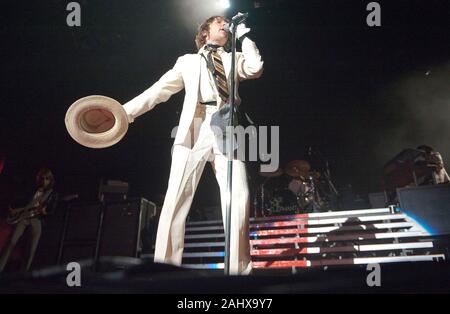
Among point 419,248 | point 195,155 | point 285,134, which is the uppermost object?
point 285,134

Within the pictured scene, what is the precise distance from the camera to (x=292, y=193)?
678 cm

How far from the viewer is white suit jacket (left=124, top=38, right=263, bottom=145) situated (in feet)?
8.24

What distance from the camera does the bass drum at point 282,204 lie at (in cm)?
641

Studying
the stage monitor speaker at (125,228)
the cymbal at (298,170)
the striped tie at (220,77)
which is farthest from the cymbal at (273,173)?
the striped tie at (220,77)

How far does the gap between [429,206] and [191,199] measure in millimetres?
3049

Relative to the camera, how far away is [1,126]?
19.8 feet

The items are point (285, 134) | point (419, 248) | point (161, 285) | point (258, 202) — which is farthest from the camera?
point (285, 134)

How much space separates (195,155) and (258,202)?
4.73 metres

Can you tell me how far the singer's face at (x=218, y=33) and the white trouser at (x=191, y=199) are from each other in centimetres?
82

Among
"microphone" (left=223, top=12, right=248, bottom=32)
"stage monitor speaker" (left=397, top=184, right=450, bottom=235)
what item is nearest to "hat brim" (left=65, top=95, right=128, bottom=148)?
"microphone" (left=223, top=12, right=248, bottom=32)

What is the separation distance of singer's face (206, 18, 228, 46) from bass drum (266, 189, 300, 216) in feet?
14.3

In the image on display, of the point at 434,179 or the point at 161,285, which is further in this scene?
the point at 434,179

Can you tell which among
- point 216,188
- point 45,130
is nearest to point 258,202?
point 216,188
